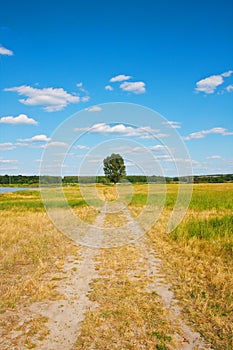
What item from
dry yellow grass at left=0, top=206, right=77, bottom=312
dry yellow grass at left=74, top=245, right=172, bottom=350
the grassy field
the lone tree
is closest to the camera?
dry yellow grass at left=74, top=245, right=172, bottom=350

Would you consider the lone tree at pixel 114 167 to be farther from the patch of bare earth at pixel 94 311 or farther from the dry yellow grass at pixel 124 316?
the dry yellow grass at pixel 124 316

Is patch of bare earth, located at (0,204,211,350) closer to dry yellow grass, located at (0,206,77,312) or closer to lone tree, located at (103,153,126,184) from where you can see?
dry yellow grass, located at (0,206,77,312)

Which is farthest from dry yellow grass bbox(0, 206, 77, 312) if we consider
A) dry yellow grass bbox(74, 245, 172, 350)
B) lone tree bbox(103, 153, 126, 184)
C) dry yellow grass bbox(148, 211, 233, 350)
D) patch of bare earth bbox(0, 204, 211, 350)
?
lone tree bbox(103, 153, 126, 184)

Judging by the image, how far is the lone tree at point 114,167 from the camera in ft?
281

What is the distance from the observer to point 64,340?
423 centimetres

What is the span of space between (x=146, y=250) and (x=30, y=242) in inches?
164

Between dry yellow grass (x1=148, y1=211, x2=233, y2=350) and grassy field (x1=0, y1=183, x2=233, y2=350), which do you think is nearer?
grassy field (x1=0, y1=183, x2=233, y2=350)

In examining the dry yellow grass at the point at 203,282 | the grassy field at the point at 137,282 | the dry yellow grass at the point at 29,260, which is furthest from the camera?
the dry yellow grass at the point at 29,260

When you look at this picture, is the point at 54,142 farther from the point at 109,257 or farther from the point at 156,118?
the point at 109,257

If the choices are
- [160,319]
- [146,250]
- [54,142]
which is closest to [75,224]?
[54,142]

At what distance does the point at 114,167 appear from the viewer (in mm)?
86062

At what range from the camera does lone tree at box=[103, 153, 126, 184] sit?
281ft

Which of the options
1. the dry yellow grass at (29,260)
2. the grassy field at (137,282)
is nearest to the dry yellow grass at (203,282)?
the grassy field at (137,282)

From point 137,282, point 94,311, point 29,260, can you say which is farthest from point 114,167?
point 94,311
